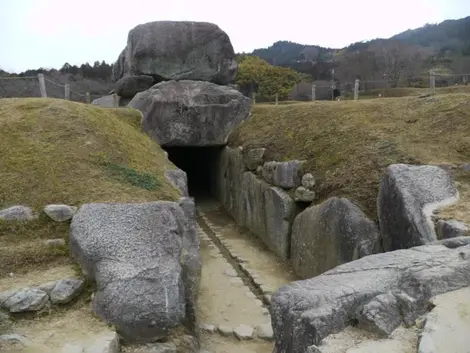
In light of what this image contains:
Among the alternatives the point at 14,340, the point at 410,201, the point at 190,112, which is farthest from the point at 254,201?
the point at 14,340

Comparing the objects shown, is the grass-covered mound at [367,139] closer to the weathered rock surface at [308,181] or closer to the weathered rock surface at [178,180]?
the weathered rock surface at [308,181]

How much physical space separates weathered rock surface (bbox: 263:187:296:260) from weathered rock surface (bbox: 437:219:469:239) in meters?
3.61

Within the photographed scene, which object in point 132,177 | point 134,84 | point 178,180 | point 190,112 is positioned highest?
point 134,84

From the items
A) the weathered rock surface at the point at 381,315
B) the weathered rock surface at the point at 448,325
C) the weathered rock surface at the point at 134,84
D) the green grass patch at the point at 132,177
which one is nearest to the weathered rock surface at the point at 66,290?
the green grass patch at the point at 132,177

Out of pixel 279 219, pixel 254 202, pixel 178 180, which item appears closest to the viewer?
pixel 178 180

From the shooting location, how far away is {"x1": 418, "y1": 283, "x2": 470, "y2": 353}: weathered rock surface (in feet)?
10.9

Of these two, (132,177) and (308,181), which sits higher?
(132,177)

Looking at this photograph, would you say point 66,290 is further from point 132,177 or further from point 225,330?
point 132,177

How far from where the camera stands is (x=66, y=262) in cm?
609

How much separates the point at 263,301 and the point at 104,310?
10.3 feet

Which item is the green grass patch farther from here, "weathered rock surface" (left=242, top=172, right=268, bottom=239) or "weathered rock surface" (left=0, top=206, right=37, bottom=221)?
"weathered rock surface" (left=242, top=172, right=268, bottom=239)

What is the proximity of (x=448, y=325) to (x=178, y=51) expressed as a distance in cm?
1253

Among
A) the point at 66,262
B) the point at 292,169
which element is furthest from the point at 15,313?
the point at 292,169

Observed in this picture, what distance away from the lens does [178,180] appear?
9234 mm
